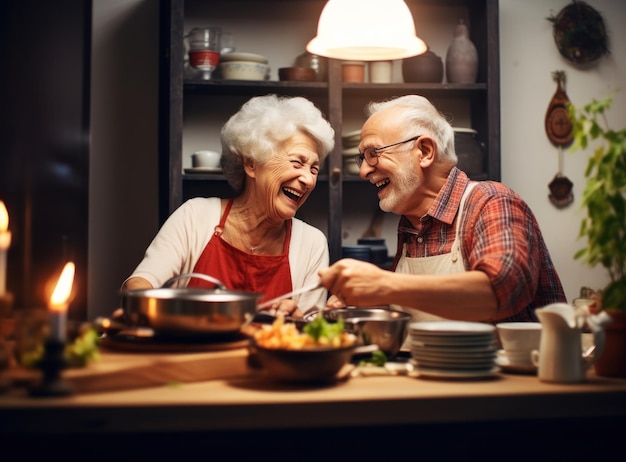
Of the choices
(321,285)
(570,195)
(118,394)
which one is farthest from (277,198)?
(570,195)

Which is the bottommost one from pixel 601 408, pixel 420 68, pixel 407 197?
pixel 601 408

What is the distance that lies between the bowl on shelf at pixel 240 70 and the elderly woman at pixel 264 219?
90cm

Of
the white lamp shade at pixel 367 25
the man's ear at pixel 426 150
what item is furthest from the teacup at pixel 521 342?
the man's ear at pixel 426 150

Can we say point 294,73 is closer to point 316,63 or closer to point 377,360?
point 316,63

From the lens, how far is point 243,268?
119 inches

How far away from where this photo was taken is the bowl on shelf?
13.1ft

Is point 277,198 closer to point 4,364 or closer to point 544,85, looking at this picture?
point 4,364

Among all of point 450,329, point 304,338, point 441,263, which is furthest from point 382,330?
point 441,263

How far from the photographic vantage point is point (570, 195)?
4.59 metres

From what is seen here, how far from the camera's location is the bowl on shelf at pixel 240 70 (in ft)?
13.1

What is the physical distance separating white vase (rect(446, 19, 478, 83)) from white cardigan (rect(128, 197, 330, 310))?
5.04ft

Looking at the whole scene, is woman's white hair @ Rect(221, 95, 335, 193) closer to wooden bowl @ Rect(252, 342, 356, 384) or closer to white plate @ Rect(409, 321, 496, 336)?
white plate @ Rect(409, 321, 496, 336)

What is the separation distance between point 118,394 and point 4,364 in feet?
0.76

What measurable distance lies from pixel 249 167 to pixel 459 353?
1.78 m
